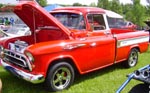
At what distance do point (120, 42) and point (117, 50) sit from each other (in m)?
0.23

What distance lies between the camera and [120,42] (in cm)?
655

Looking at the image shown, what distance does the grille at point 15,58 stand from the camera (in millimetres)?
5086

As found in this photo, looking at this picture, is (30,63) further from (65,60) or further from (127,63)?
(127,63)

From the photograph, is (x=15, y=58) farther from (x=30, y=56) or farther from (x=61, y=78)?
(x=61, y=78)

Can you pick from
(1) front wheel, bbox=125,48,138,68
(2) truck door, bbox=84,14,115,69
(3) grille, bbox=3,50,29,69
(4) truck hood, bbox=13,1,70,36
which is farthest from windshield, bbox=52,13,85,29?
(1) front wheel, bbox=125,48,138,68

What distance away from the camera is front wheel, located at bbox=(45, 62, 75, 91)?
510 cm

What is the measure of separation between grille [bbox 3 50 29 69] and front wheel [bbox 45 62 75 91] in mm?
510

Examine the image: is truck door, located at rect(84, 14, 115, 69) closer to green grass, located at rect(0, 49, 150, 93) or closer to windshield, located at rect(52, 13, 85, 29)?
windshield, located at rect(52, 13, 85, 29)

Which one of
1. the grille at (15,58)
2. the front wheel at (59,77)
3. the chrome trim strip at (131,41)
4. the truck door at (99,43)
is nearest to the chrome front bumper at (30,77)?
the grille at (15,58)

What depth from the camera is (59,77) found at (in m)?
5.35

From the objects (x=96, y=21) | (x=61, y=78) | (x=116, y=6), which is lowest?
(x=61, y=78)

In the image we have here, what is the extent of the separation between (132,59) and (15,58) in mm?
3520

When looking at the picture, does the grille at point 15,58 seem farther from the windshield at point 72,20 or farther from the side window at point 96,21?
the side window at point 96,21

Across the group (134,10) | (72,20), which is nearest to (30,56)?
(72,20)
